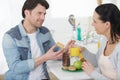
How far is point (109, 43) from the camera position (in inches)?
63.6

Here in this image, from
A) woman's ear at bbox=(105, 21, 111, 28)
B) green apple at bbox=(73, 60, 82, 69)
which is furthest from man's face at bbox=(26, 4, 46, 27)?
woman's ear at bbox=(105, 21, 111, 28)

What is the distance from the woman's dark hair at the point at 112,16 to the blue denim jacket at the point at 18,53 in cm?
58

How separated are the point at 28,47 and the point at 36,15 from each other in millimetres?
250

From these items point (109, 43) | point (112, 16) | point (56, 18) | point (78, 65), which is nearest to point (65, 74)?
point (78, 65)

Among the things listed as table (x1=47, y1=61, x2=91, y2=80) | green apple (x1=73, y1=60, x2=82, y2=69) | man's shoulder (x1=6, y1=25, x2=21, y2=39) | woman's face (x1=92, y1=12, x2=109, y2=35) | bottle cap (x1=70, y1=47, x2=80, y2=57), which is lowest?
table (x1=47, y1=61, x2=91, y2=80)

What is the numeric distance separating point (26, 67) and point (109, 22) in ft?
2.15

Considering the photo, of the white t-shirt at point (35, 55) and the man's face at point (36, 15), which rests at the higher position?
the man's face at point (36, 15)

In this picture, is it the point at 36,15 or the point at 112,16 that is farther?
the point at 36,15

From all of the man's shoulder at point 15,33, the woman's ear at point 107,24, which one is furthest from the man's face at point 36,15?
the woman's ear at point 107,24

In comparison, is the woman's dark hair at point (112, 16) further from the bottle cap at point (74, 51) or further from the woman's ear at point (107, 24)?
the bottle cap at point (74, 51)

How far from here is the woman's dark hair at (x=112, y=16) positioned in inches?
58.7

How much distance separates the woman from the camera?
4.76 ft

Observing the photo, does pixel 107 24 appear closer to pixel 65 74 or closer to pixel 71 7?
pixel 65 74

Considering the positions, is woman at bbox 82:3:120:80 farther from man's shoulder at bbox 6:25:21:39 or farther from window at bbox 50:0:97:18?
window at bbox 50:0:97:18
